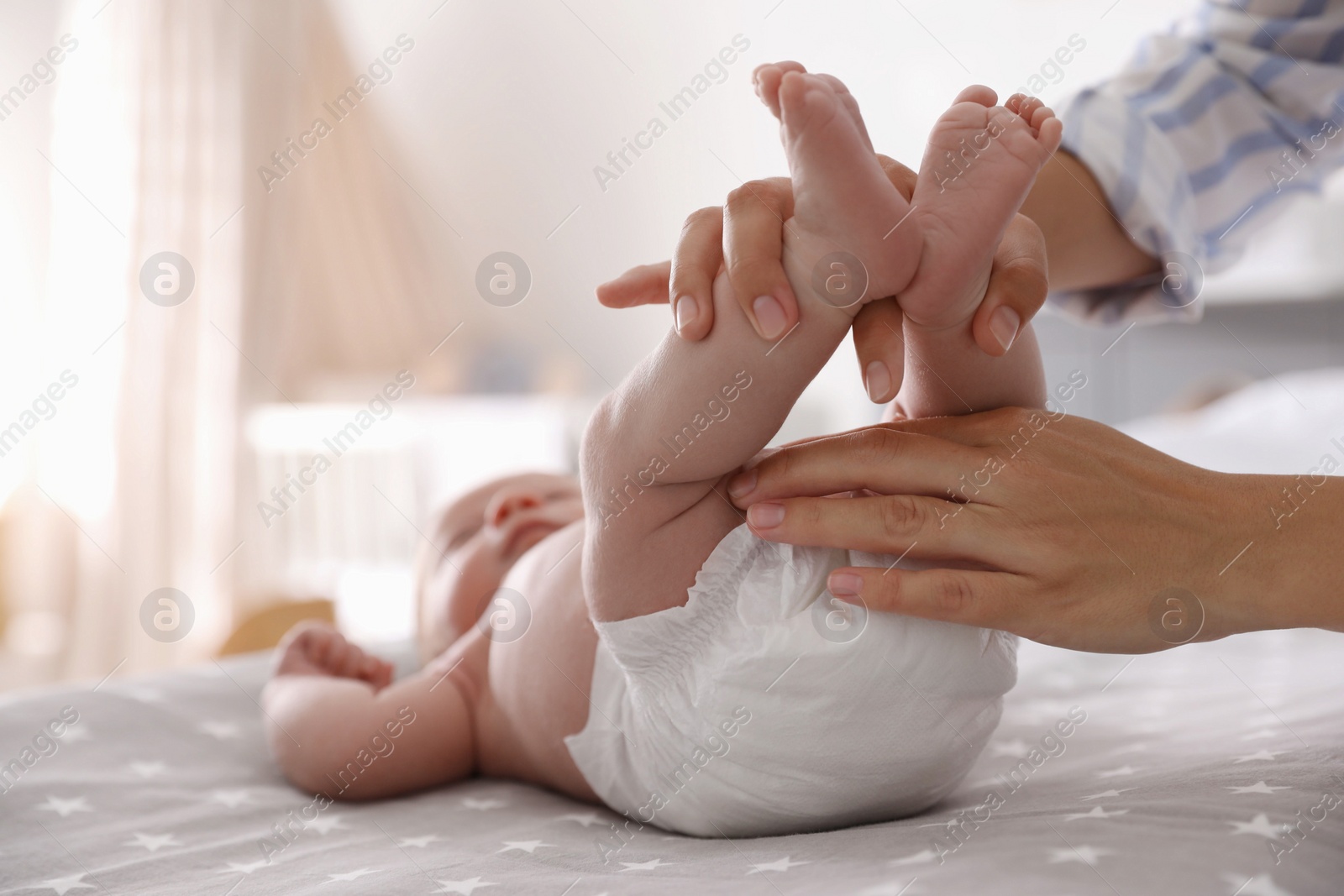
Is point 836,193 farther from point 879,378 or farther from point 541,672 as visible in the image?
point 541,672

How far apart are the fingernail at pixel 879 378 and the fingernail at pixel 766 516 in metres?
0.11

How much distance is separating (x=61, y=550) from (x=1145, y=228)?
8.61ft

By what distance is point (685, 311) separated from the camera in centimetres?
59

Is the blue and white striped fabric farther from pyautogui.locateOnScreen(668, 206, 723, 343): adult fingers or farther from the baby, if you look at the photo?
pyautogui.locateOnScreen(668, 206, 723, 343): adult fingers

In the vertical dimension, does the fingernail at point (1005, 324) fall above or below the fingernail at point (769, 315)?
below

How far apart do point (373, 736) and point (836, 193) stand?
68cm

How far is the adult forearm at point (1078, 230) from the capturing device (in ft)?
3.22

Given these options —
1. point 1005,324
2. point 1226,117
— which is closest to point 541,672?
point 1005,324

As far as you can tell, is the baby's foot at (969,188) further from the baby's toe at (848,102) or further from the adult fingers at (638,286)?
the adult fingers at (638,286)

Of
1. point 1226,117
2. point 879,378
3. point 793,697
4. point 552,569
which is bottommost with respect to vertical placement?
point 793,697

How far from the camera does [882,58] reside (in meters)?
2.47

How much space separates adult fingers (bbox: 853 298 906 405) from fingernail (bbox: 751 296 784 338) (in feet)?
0.17

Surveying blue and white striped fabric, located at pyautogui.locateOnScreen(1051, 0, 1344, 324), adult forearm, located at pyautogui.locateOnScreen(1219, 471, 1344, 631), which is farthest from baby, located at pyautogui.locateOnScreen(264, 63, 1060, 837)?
blue and white striped fabric, located at pyautogui.locateOnScreen(1051, 0, 1344, 324)

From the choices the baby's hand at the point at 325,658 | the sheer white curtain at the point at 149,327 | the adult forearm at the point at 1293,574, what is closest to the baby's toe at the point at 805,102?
the adult forearm at the point at 1293,574
